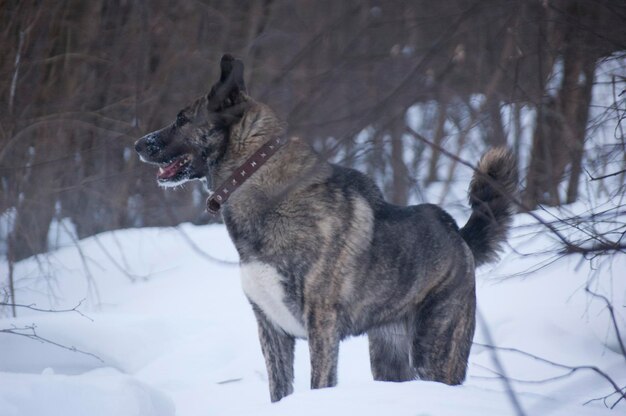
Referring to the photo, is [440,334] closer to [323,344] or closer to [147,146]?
[323,344]

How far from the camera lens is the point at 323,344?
3922mm

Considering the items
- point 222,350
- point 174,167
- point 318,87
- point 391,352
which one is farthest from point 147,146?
point 222,350

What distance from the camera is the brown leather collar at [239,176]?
13.7ft

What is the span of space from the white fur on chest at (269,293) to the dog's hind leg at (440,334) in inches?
27.6

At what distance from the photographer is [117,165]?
8.78 metres

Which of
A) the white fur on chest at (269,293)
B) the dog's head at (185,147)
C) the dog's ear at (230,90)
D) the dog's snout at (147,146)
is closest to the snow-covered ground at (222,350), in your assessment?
the white fur on chest at (269,293)

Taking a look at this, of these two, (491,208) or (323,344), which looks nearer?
(323,344)

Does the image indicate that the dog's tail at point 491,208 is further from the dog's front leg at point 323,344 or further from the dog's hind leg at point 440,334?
the dog's front leg at point 323,344

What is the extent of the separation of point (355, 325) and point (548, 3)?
2.22 meters

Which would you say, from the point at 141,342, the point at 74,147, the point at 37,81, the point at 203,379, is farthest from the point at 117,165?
the point at 203,379

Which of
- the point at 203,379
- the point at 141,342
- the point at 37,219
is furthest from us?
the point at 37,219

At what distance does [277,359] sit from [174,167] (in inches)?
50.2

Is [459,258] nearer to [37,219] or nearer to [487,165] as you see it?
[487,165]

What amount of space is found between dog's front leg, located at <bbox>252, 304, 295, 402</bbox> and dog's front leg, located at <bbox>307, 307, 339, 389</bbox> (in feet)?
0.86
